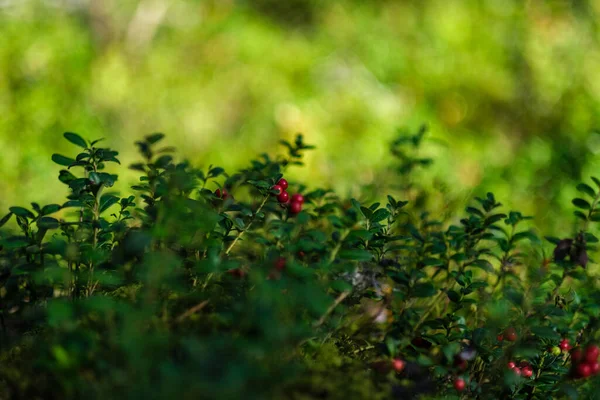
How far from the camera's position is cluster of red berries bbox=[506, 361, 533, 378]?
150 cm

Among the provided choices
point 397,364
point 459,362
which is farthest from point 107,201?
point 459,362

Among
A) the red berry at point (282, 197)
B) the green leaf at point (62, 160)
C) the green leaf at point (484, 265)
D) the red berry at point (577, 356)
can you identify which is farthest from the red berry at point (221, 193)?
the red berry at point (577, 356)

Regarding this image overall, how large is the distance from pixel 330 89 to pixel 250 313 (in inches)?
177

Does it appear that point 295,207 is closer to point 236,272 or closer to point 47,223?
point 236,272

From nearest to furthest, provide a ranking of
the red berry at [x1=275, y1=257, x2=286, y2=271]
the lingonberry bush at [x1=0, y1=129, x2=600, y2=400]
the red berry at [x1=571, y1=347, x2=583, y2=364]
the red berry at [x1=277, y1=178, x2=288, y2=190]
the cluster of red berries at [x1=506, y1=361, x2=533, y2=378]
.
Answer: the lingonberry bush at [x1=0, y1=129, x2=600, y2=400]
the red berry at [x1=275, y1=257, x2=286, y2=271]
the red berry at [x1=571, y1=347, x2=583, y2=364]
the cluster of red berries at [x1=506, y1=361, x2=533, y2=378]
the red berry at [x1=277, y1=178, x2=288, y2=190]

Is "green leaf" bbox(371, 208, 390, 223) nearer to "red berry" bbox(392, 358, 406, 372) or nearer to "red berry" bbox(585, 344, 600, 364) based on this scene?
"red berry" bbox(392, 358, 406, 372)

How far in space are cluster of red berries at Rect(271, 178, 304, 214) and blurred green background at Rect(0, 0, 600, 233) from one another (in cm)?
213

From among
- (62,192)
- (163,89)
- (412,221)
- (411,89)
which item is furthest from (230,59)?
(412,221)

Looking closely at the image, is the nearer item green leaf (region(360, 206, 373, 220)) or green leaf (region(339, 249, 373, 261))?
green leaf (region(339, 249, 373, 261))

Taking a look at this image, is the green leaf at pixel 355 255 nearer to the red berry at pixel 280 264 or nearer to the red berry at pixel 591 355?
the red berry at pixel 280 264

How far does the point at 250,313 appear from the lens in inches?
40.4

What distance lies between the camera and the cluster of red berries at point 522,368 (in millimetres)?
1496

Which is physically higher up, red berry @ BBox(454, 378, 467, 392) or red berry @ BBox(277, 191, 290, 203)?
red berry @ BBox(277, 191, 290, 203)

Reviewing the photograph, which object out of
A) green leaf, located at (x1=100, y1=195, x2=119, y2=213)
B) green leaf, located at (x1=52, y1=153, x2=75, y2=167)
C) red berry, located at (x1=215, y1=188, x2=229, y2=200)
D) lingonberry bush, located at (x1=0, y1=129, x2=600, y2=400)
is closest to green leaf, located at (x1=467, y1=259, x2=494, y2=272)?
lingonberry bush, located at (x1=0, y1=129, x2=600, y2=400)
